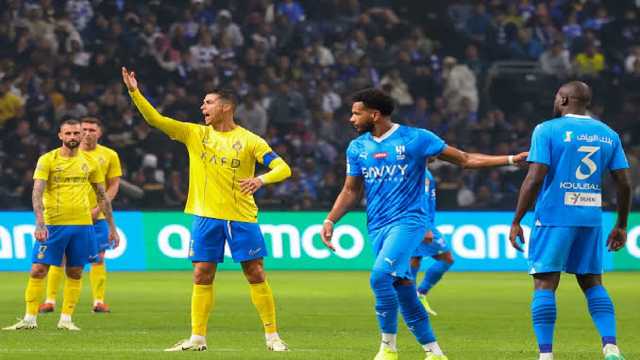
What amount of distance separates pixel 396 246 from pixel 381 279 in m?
0.29

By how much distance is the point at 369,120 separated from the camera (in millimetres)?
10648

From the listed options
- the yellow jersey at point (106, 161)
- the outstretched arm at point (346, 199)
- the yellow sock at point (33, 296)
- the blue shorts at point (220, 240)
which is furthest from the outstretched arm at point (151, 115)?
the yellow jersey at point (106, 161)

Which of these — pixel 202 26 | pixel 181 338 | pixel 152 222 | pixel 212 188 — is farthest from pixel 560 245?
pixel 202 26

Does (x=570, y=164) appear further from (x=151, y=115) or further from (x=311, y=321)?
(x=311, y=321)

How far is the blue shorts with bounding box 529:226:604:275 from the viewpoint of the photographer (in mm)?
9930

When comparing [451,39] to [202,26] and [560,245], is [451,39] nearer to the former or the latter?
[202,26]

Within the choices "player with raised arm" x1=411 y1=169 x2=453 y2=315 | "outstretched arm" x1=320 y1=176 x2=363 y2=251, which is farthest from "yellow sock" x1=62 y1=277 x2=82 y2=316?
"outstretched arm" x1=320 y1=176 x2=363 y2=251

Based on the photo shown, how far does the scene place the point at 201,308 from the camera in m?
12.0

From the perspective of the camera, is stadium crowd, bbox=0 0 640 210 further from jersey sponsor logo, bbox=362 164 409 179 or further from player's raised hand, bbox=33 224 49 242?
jersey sponsor logo, bbox=362 164 409 179

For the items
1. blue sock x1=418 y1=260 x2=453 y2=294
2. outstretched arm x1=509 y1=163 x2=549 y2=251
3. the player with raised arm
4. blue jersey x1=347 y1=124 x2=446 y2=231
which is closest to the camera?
outstretched arm x1=509 y1=163 x2=549 y2=251

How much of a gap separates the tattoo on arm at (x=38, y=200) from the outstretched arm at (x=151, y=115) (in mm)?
2628

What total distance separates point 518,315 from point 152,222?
1088 centimetres

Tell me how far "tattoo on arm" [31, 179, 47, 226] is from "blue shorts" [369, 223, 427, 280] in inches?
191

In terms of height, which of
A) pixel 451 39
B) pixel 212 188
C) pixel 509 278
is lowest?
pixel 509 278
